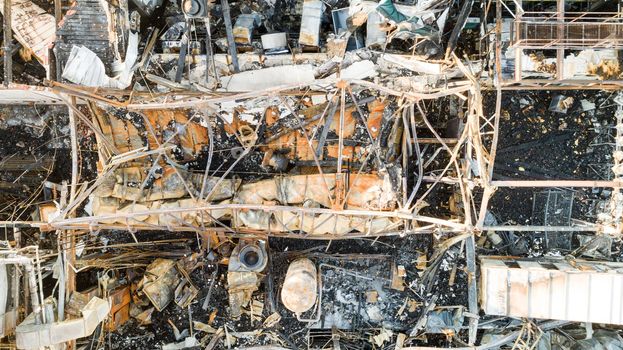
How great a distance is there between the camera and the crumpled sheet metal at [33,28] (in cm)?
680

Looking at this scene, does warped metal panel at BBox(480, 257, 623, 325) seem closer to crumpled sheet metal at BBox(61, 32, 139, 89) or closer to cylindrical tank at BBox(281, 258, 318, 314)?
cylindrical tank at BBox(281, 258, 318, 314)

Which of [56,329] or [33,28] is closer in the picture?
[56,329]

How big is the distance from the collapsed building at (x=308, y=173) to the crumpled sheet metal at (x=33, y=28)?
0.03m

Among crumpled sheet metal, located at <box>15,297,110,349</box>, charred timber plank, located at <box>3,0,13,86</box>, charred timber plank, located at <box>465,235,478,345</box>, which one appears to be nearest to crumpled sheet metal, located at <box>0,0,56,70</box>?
charred timber plank, located at <box>3,0,13,86</box>

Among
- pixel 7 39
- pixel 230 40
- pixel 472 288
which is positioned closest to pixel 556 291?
pixel 472 288

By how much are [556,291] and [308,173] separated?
3.85m

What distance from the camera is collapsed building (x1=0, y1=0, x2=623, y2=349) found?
6641 mm

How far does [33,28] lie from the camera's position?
6.87 meters

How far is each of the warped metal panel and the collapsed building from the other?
3 centimetres

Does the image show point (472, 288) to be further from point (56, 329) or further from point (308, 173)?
point (56, 329)

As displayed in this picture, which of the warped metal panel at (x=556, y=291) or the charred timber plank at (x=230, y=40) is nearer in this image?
the charred timber plank at (x=230, y=40)

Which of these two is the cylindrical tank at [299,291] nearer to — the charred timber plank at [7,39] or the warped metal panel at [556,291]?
the warped metal panel at [556,291]

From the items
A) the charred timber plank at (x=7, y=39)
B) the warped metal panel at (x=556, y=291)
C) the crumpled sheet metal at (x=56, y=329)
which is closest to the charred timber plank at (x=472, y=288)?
the warped metal panel at (x=556, y=291)

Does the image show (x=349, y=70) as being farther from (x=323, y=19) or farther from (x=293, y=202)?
(x=293, y=202)
